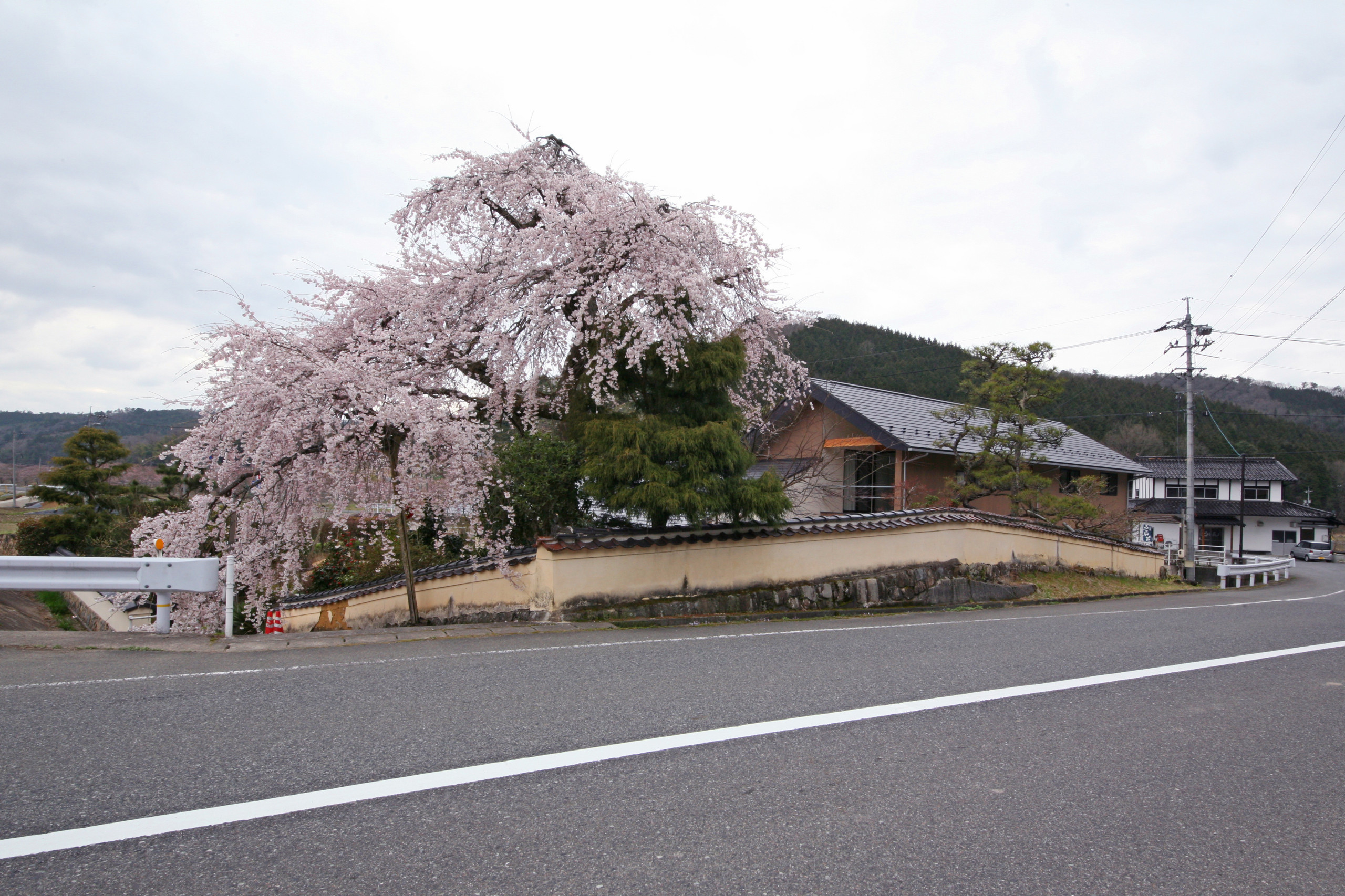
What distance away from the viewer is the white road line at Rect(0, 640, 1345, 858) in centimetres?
263

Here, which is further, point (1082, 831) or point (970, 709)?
point (970, 709)

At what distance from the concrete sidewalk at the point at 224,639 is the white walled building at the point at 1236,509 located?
46425mm

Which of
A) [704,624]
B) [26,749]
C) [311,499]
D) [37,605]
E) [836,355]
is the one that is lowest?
[37,605]

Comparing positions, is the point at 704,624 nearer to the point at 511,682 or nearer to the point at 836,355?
the point at 511,682

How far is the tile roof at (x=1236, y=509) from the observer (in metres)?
44.8

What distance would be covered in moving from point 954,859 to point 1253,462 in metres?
56.5

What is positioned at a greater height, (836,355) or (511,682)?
(836,355)

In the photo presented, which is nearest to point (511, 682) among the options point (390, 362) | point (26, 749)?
point (26, 749)

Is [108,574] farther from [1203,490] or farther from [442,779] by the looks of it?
[1203,490]

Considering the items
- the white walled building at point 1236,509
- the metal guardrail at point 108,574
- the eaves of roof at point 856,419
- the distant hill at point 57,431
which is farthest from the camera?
the white walled building at point 1236,509

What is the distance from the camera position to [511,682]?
498 centimetres

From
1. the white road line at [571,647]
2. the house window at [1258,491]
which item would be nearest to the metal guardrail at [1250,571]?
the white road line at [571,647]

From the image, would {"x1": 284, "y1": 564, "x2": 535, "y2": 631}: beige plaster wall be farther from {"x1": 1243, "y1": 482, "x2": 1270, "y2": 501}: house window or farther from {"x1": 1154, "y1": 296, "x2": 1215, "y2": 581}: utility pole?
{"x1": 1243, "y1": 482, "x2": 1270, "y2": 501}: house window

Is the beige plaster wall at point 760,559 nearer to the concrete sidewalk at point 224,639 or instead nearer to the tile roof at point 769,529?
the tile roof at point 769,529
